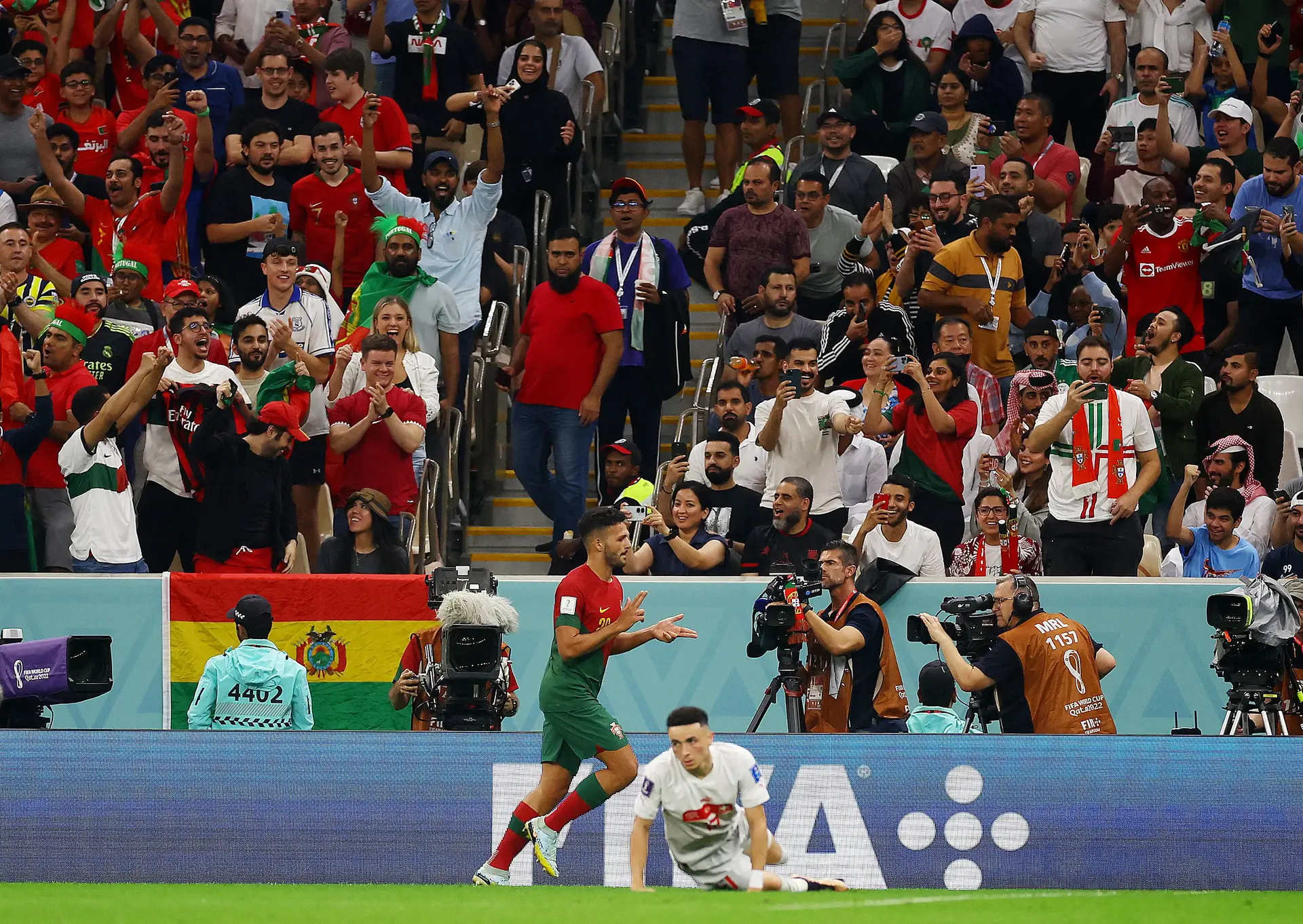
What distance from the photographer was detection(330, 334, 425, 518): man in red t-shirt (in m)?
13.5

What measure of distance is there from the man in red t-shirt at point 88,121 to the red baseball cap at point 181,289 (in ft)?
10.2

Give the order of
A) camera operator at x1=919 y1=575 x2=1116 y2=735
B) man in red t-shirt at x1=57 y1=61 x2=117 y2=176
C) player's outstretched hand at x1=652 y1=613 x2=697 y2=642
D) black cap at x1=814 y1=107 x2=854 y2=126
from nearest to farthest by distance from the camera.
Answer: player's outstretched hand at x1=652 y1=613 x2=697 y2=642 < camera operator at x1=919 y1=575 x2=1116 y2=735 < black cap at x1=814 y1=107 x2=854 y2=126 < man in red t-shirt at x1=57 y1=61 x2=117 y2=176

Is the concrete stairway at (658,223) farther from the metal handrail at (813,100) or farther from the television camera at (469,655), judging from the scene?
the television camera at (469,655)

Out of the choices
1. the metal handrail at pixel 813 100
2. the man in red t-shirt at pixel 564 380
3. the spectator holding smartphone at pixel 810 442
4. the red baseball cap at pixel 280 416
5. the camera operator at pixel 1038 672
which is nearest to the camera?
the camera operator at pixel 1038 672

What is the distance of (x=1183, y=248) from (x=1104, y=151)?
1665mm

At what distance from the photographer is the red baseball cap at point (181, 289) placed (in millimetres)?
14211

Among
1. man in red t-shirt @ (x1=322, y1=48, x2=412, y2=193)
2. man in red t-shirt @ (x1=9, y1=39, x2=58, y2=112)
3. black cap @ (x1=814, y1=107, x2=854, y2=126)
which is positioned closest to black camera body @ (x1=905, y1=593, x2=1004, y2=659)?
black cap @ (x1=814, y1=107, x2=854, y2=126)

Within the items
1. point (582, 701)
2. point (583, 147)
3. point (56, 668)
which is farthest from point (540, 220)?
point (56, 668)

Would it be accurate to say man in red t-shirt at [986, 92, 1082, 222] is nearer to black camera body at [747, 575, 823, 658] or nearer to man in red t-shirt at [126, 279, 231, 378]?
black camera body at [747, 575, 823, 658]

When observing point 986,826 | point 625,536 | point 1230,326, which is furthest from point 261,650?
point 1230,326

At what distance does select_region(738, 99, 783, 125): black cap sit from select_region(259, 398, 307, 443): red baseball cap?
525cm

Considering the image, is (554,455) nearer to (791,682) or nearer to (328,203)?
(328,203)

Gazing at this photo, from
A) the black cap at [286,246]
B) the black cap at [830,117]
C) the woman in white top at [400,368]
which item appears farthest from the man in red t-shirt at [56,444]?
the black cap at [830,117]


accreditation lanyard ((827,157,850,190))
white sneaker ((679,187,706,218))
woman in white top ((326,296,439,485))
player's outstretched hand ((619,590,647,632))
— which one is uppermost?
accreditation lanyard ((827,157,850,190))
